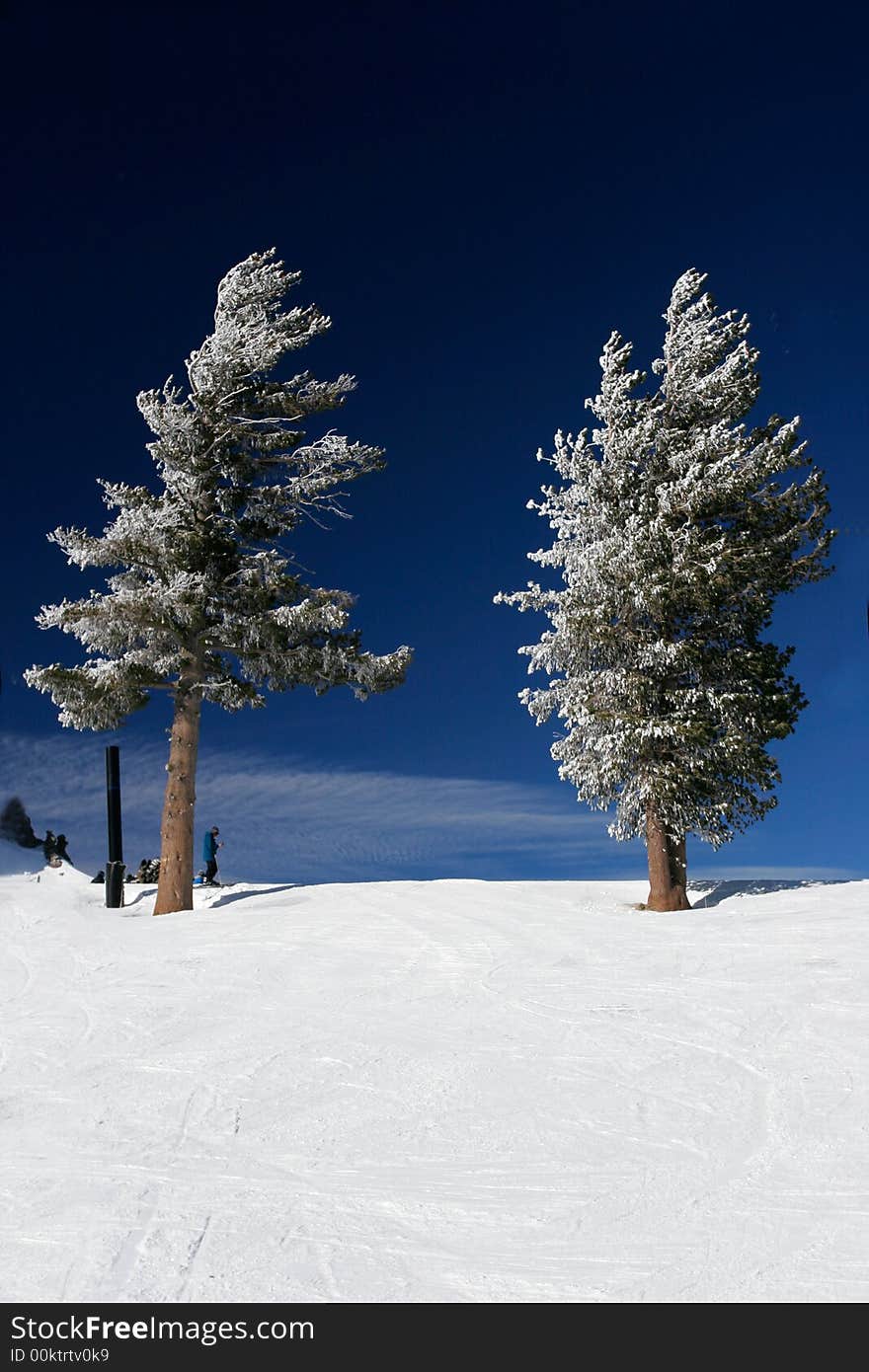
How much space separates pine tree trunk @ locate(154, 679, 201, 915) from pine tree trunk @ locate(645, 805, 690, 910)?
32.9 ft

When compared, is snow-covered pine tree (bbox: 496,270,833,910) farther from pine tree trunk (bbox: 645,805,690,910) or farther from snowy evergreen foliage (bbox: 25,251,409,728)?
snowy evergreen foliage (bbox: 25,251,409,728)

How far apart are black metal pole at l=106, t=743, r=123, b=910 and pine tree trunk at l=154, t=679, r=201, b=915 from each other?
3115mm

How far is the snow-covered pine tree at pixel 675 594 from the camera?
57.3ft

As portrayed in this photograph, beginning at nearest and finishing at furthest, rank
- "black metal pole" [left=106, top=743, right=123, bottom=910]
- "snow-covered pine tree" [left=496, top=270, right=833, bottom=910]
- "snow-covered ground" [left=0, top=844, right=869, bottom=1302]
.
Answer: "snow-covered ground" [left=0, top=844, right=869, bottom=1302] → "snow-covered pine tree" [left=496, top=270, right=833, bottom=910] → "black metal pole" [left=106, top=743, right=123, bottom=910]

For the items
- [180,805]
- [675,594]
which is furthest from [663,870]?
[180,805]

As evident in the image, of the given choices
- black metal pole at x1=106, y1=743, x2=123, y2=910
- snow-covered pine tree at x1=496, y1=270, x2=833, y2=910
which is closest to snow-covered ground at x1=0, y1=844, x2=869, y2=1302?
snow-covered pine tree at x1=496, y1=270, x2=833, y2=910

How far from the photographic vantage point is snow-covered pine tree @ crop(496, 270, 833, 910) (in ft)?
57.3

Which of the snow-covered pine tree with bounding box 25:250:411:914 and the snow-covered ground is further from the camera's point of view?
the snow-covered pine tree with bounding box 25:250:411:914

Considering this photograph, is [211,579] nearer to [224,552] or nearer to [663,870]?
[224,552]

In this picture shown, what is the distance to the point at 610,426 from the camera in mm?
19922

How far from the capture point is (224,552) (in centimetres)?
2067

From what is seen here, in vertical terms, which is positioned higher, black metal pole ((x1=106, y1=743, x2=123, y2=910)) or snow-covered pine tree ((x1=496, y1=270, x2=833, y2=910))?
snow-covered pine tree ((x1=496, y1=270, x2=833, y2=910))

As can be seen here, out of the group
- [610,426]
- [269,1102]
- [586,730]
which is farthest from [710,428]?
[269,1102]

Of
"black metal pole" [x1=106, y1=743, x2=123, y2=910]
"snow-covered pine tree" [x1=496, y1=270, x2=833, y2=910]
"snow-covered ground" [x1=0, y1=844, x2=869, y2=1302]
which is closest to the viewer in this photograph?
"snow-covered ground" [x1=0, y1=844, x2=869, y2=1302]
